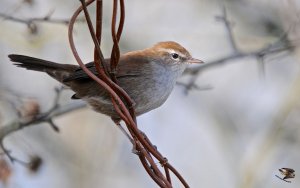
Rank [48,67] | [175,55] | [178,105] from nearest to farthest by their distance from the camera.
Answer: [48,67], [175,55], [178,105]

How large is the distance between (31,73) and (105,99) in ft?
15.1

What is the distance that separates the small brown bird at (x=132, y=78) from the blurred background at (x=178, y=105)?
2.50 metres

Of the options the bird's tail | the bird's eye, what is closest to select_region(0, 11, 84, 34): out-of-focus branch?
the bird's tail

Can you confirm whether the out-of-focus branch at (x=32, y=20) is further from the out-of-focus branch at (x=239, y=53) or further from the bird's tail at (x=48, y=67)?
the out-of-focus branch at (x=239, y=53)

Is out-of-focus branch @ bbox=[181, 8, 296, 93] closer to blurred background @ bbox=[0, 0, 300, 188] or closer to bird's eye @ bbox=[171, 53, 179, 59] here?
blurred background @ bbox=[0, 0, 300, 188]

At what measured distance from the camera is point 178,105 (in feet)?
30.8

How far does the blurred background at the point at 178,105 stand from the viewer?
321 inches

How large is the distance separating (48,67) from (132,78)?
2.38 ft

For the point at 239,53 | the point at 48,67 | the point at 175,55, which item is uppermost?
the point at 239,53

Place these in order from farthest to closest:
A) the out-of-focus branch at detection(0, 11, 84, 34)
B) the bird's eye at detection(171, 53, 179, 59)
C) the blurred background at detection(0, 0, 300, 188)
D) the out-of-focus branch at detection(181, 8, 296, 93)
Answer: the blurred background at detection(0, 0, 300, 188)
the out-of-focus branch at detection(181, 8, 296, 93)
the bird's eye at detection(171, 53, 179, 59)
the out-of-focus branch at detection(0, 11, 84, 34)

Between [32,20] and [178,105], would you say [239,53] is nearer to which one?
[32,20]

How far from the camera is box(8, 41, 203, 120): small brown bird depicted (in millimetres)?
4840

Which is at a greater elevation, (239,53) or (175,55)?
(239,53)

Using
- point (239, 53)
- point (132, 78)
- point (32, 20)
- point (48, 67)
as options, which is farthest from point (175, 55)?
point (239, 53)
